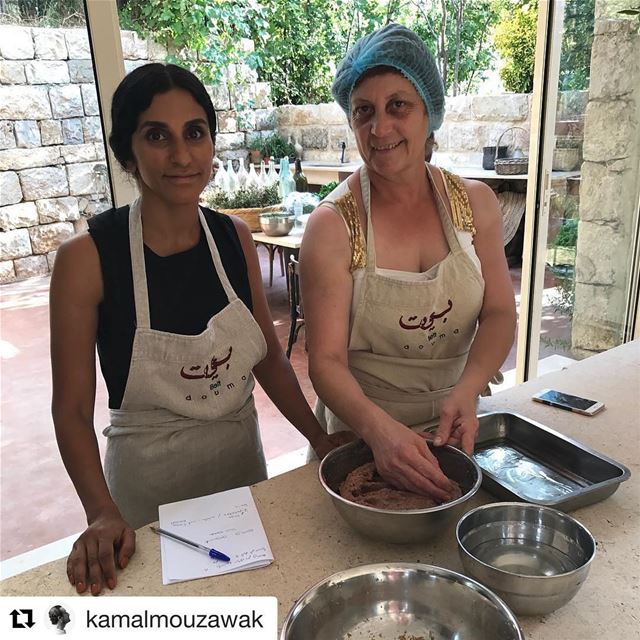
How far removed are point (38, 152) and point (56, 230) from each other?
Answer: 41 cm

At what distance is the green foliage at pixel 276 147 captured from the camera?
6.36 metres

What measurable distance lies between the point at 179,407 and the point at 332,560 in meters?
0.47

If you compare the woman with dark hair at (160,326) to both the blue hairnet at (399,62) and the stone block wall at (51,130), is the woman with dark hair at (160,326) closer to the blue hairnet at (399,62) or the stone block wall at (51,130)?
the blue hairnet at (399,62)

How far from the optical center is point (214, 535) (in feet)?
3.18

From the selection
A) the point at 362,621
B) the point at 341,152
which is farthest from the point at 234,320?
the point at 341,152

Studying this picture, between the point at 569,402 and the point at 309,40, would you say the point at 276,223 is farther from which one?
the point at 309,40

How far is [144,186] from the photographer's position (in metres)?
1.22

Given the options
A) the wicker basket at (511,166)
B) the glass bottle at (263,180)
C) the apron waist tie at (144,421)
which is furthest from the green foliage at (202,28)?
the apron waist tie at (144,421)

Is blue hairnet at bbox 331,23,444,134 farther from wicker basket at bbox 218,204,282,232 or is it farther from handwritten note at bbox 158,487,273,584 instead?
wicker basket at bbox 218,204,282,232

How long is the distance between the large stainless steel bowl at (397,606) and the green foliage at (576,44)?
260 centimetres

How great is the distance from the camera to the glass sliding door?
2.76 meters

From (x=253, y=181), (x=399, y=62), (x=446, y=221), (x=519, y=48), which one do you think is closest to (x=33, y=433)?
(x=253, y=181)

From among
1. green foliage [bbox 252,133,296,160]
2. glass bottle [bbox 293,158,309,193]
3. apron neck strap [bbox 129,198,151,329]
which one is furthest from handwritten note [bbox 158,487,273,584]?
green foliage [bbox 252,133,296,160]

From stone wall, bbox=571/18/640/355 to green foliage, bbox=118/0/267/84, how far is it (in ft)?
10.4
